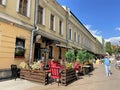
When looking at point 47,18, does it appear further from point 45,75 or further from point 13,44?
point 45,75

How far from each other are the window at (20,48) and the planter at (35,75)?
1.64 m

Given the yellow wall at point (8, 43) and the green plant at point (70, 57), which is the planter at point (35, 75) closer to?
the yellow wall at point (8, 43)

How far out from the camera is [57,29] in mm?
17016

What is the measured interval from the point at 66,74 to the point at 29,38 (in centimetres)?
457

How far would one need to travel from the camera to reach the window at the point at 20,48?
10.3 m

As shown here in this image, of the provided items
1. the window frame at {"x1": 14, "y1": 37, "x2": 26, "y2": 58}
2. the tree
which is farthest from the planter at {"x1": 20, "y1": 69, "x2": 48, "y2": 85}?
the tree

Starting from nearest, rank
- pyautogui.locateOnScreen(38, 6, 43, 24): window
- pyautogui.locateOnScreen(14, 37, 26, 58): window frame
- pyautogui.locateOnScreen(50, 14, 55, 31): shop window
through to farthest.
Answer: pyautogui.locateOnScreen(14, 37, 26, 58): window frame < pyautogui.locateOnScreen(38, 6, 43, 24): window < pyautogui.locateOnScreen(50, 14, 55, 31): shop window

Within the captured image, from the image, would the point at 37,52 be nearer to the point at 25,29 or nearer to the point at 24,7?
the point at 25,29

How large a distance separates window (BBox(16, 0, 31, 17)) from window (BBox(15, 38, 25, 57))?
6.55 feet

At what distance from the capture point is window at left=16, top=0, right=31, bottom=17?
1080 cm

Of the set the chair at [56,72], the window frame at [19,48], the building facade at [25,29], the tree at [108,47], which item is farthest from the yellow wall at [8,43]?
the tree at [108,47]

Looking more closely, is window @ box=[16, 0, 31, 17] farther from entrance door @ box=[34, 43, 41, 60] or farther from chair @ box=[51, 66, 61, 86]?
chair @ box=[51, 66, 61, 86]

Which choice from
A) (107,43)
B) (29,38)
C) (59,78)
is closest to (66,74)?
(59,78)

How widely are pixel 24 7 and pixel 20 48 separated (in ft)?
10.0
